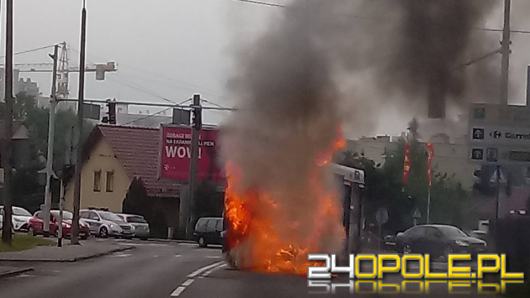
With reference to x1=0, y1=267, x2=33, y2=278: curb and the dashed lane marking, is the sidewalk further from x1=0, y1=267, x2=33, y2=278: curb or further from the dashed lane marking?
the dashed lane marking

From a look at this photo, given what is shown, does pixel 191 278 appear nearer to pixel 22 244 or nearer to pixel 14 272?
pixel 14 272

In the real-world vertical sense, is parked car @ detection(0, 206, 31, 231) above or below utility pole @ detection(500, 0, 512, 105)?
below

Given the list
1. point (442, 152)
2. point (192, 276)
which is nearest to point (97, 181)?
point (442, 152)

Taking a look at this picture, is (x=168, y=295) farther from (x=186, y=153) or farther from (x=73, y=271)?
(x=186, y=153)

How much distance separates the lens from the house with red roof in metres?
61.9

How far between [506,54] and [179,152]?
40705 millimetres

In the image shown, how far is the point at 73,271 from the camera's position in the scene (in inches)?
881

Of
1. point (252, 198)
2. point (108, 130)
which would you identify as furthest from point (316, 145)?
point (108, 130)

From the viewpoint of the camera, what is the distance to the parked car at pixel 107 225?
49.6 metres

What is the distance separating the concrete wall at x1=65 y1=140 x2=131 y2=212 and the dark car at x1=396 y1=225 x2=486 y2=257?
1455 inches

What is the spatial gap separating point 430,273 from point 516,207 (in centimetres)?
Result: 441

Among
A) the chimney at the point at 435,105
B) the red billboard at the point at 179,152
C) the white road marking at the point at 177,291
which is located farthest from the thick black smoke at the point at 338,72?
the red billboard at the point at 179,152

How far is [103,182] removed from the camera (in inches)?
2547

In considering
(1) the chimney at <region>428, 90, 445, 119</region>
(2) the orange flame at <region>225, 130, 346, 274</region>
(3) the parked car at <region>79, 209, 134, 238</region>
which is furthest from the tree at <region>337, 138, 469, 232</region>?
(3) the parked car at <region>79, 209, 134, 238</region>
